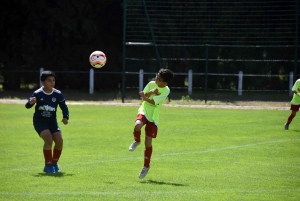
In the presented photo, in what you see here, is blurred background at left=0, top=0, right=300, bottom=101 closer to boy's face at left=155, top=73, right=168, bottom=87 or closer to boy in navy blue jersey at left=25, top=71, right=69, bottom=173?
boy's face at left=155, top=73, right=168, bottom=87

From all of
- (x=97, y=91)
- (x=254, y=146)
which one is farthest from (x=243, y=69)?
(x=254, y=146)

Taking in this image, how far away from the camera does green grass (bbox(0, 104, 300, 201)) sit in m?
9.49

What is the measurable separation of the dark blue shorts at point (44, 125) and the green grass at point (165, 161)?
766 millimetres

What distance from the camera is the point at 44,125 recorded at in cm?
1115

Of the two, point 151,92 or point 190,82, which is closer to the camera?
point 151,92

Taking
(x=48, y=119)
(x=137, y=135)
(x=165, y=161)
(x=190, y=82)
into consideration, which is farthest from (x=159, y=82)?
(x=190, y=82)

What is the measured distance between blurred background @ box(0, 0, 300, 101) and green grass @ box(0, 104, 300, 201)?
1184cm

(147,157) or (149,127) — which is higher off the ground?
(149,127)

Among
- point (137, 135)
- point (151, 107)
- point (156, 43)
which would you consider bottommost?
point (137, 135)

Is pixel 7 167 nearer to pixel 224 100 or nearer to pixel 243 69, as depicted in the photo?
pixel 224 100

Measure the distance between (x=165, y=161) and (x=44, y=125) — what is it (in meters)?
2.82

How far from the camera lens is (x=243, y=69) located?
36.5 metres

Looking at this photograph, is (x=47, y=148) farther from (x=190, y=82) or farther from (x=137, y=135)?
(x=190, y=82)

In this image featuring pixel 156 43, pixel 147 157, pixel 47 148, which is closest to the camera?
pixel 147 157
